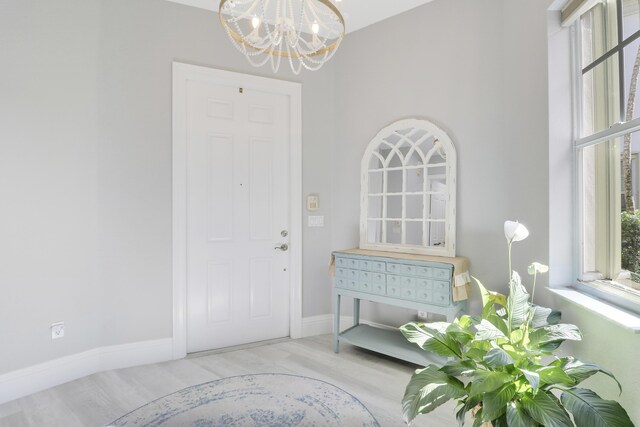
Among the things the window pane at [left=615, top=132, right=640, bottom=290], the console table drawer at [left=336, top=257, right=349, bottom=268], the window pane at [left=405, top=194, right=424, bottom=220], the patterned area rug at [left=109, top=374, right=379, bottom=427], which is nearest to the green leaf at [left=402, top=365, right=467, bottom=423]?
the patterned area rug at [left=109, top=374, right=379, bottom=427]

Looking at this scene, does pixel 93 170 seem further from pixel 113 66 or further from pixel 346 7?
pixel 346 7

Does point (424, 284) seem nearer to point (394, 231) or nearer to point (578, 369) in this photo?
point (394, 231)

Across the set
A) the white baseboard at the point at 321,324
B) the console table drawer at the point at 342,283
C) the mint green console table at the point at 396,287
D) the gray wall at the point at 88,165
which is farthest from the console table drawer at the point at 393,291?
the gray wall at the point at 88,165

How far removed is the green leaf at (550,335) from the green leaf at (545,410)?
0.24 meters

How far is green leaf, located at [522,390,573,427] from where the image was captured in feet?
4.31

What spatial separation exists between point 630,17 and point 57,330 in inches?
149

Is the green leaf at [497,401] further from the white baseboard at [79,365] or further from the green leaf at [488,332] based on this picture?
the white baseboard at [79,365]

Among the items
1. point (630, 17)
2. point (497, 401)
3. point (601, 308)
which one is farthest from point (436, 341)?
point (630, 17)

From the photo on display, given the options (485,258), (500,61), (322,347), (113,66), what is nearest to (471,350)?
(485,258)

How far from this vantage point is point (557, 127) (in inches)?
84.0

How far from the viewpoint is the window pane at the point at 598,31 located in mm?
1845

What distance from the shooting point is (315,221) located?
11.9ft

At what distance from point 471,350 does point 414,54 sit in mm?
2479

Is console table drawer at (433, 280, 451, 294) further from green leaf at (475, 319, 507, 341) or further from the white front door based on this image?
the white front door
